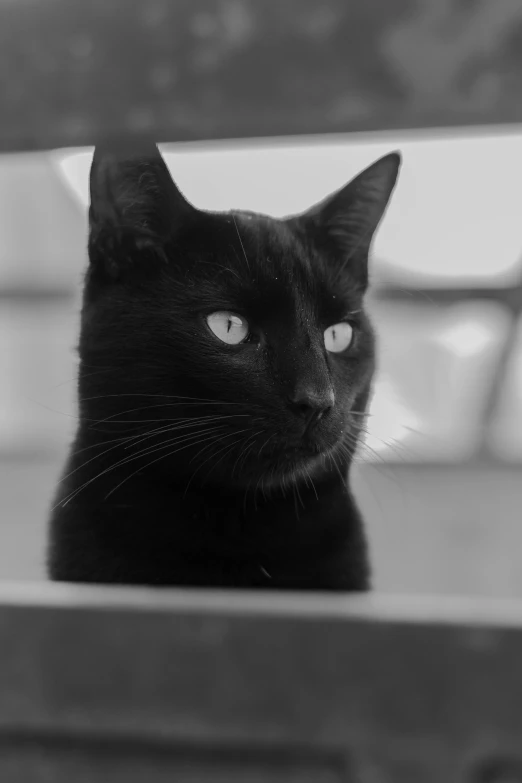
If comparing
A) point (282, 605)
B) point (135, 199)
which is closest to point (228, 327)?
point (135, 199)

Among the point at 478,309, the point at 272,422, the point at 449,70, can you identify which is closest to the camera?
the point at 449,70

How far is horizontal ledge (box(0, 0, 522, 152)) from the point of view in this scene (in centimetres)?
37

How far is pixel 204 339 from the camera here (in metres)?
0.56

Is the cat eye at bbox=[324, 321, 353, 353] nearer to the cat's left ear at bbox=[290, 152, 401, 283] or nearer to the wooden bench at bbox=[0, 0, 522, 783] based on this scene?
the cat's left ear at bbox=[290, 152, 401, 283]

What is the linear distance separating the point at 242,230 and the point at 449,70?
9.8 inches

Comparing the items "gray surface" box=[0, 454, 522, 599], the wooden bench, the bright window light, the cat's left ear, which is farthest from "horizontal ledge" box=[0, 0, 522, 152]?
"gray surface" box=[0, 454, 522, 599]

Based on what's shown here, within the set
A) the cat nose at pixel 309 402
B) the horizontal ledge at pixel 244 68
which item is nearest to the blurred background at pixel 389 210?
the horizontal ledge at pixel 244 68

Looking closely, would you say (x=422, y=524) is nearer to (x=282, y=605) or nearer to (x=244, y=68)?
(x=282, y=605)

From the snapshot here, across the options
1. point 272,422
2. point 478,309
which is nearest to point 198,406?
point 272,422

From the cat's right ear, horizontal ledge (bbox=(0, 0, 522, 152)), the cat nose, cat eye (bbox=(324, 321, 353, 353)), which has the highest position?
horizontal ledge (bbox=(0, 0, 522, 152))

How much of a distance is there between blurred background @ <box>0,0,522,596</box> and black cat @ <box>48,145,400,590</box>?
0.04 m

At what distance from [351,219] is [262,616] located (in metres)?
0.40

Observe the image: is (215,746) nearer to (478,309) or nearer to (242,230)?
(242,230)

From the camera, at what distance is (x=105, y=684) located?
1.38ft
